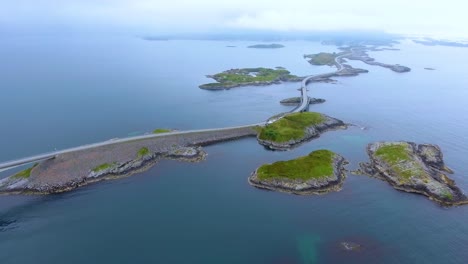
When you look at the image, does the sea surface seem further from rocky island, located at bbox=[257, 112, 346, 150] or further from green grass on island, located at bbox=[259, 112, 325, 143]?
green grass on island, located at bbox=[259, 112, 325, 143]

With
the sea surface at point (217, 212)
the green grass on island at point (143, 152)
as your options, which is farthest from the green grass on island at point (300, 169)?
the green grass on island at point (143, 152)

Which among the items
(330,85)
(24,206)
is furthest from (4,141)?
(330,85)

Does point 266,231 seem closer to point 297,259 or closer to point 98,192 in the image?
point 297,259

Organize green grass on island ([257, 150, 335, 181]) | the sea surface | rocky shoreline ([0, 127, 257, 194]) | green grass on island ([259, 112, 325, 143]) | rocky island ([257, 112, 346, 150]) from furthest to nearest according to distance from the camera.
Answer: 1. green grass on island ([259, 112, 325, 143])
2. rocky island ([257, 112, 346, 150])
3. green grass on island ([257, 150, 335, 181])
4. rocky shoreline ([0, 127, 257, 194])
5. the sea surface

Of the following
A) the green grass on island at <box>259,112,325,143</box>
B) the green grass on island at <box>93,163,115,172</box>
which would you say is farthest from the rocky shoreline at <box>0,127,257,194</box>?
the green grass on island at <box>259,112,325,143</box>

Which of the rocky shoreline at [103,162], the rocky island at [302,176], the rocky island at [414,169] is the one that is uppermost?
the rocky shoreline at [103,162]

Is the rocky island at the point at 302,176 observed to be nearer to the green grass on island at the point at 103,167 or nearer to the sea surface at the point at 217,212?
the sea surface at the point at 217,212

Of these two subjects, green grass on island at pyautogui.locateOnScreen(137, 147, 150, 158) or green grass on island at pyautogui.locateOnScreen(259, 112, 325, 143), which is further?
green grass on island at pyautogui.locateOnScreen(259, 112, 325, 143)
